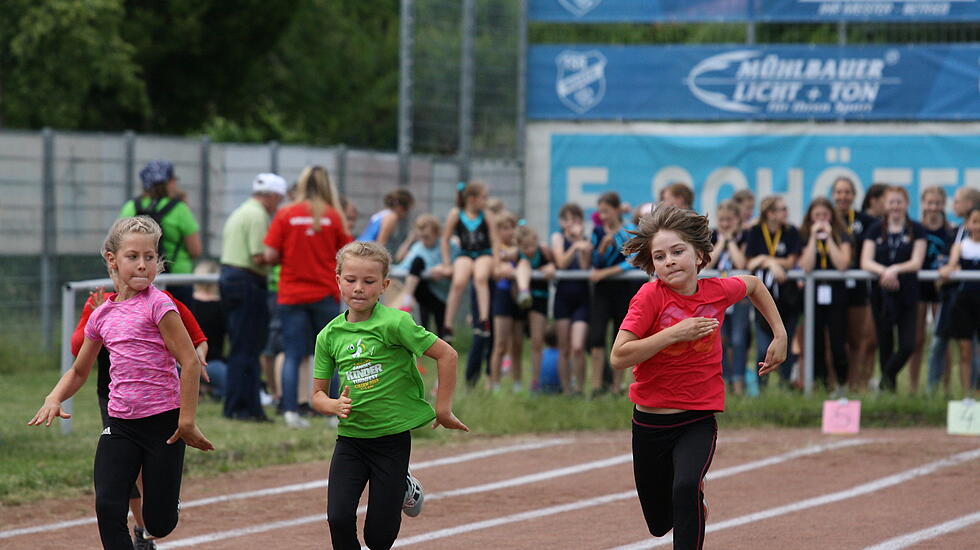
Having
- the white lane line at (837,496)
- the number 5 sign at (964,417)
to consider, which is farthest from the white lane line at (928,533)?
the number 5 sign at (964,417)

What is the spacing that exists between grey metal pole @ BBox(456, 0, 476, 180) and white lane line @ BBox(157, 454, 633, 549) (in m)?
7.99

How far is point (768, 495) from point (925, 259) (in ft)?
15.3

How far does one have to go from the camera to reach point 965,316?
12.6m

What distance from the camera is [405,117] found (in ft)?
59.4

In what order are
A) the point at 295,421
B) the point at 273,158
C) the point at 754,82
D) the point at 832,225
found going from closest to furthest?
1. the point at 295,421
2. the point at 832,225
3. the point at 273,158
4. the point at 754,82

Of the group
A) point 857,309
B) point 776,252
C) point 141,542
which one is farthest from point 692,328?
point 857,309

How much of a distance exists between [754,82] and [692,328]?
12.0 m

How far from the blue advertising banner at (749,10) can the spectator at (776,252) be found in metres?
5.19

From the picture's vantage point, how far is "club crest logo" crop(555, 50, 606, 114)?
17688 mm

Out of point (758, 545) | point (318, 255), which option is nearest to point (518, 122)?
point (318, 255)

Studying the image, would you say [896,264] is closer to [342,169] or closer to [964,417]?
[964,417]

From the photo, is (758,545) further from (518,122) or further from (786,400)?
(518,122)

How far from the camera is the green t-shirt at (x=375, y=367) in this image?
20.9 feet

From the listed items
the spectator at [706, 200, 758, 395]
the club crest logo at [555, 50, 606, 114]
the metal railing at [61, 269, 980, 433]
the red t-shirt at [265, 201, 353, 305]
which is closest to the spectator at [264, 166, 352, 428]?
the red t-shirt at [265, 201, 353, 305]
